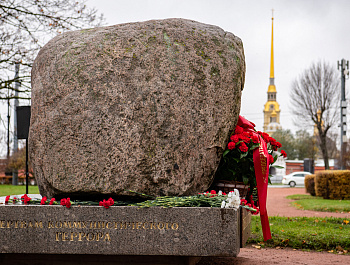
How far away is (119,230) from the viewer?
12.3 feet

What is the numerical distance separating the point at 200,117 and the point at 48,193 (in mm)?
1874

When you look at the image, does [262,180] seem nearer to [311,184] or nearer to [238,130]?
[238,130]

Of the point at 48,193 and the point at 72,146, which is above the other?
the point at 72,146

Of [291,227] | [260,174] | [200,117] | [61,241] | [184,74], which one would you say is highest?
[184,74]

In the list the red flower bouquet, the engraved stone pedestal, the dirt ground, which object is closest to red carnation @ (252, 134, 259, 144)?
the red flower bouquet

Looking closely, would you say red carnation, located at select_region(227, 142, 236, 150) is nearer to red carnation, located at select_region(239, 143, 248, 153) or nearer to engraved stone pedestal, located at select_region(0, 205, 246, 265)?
red carnation, located at select_region(239, 143, 248, 153)

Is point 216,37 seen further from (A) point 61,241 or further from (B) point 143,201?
(A) point 61,241

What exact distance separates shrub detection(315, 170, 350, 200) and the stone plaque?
Result: 1381 cm

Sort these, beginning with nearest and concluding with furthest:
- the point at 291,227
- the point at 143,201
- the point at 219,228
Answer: the point at 219,228 < the point at 143,201 < the point at 291,227

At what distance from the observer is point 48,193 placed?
4.45 metres

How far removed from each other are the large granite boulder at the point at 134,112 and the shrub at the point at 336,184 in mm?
13231

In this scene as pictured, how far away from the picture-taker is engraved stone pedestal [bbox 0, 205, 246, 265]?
3.66m

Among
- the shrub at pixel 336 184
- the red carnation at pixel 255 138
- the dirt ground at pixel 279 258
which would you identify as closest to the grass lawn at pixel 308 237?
the dirt ground at pixel 279 258

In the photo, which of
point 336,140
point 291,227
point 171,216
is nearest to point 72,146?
point 171,216
